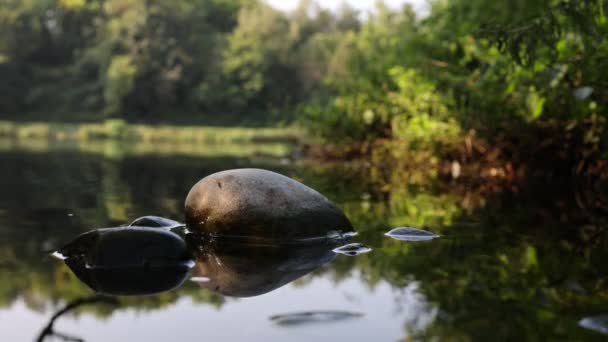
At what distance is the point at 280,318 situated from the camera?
1802 millimetres

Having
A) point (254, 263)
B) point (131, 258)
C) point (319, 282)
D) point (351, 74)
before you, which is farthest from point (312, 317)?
point (351, 74)

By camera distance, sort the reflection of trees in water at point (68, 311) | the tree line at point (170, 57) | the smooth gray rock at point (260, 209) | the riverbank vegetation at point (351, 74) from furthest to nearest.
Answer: the tree line at point (170, 57)
the riverbank vegetation at point (351, 74)
the smooth gray rock at point (260, 209)
the reflection of trees in water at point (68, 311)

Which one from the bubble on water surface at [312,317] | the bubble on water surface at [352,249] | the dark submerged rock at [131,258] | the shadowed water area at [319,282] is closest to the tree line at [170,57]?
the shadowed water area at [319,282]

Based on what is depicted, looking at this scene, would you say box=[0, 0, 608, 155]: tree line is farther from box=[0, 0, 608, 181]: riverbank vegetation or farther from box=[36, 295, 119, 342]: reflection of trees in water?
box=[36, 295, 119, 342]: reflection of trees in water

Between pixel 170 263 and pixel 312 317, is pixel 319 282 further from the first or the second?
pixel 170 263

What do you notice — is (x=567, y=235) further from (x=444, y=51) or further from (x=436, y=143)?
(x=444, y=51)

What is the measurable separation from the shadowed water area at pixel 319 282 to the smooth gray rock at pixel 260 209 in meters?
0.08

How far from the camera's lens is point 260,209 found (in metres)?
3.01

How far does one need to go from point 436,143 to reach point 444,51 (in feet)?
4.74

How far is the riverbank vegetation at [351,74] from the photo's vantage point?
5.30 metres

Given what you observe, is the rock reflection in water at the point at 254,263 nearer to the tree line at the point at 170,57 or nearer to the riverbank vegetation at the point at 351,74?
the riverbank vegetation at the point at 351,74

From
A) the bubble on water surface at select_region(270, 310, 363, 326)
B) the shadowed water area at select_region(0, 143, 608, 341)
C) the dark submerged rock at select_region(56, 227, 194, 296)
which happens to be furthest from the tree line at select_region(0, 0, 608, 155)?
the bubble on water surface at select_region(270, 310, 363, 326)

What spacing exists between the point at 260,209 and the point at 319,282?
0.83 metres

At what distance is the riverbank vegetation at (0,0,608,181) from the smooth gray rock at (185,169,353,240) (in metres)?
1.30
